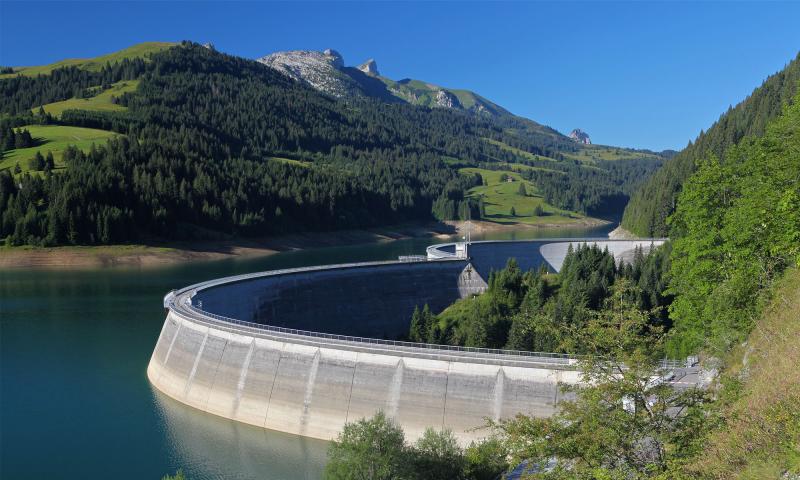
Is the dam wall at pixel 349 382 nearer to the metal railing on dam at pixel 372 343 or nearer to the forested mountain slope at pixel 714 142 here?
the metal railing on dam at pixel 372 343

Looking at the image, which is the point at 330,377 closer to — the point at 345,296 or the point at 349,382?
the point at 349,382

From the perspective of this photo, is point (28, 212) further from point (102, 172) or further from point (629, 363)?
point (629, 363)

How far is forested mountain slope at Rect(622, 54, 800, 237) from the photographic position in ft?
431

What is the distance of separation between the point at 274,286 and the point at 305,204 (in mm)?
103528

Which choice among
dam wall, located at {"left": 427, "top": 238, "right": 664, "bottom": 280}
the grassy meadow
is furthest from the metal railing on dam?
the grassy meadow

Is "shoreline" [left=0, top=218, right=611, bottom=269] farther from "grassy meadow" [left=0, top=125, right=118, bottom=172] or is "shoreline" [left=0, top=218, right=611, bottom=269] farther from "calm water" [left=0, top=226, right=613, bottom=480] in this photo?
"grassy meadow" [left=0, top=125, right=118, bottom=172]

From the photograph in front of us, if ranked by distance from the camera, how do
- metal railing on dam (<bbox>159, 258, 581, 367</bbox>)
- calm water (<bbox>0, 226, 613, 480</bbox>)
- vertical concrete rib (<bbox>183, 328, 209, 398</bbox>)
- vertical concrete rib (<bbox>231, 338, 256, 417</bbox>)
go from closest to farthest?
calm water (<bbox>0, 226, 613, 480</bbox>)
metal railing on dam (<bbox>159, 258, 581, 367</bbox>)
vertical concrete rib (<bbox>231, 338, 256, 417</bbox>)
vertical concrete rib (<bbox>183, 328, 209, 398</bbox>)

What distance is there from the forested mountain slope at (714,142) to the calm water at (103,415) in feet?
348

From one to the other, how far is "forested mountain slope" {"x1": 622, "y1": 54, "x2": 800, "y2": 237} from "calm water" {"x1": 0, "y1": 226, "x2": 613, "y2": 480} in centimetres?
10615

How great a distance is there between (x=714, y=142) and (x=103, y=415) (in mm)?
141526

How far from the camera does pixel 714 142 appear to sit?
14262 cm

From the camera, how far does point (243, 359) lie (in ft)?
138

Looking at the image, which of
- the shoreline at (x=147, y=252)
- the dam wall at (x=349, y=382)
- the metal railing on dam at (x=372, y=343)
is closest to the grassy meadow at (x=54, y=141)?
the shoreline at (x=147, y=252)

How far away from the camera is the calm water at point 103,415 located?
34.6 metres
